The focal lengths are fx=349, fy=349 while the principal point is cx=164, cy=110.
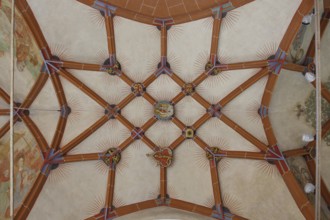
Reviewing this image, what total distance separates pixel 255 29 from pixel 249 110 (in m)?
2.94

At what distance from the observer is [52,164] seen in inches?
484

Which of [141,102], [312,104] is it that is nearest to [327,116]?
[312,104]

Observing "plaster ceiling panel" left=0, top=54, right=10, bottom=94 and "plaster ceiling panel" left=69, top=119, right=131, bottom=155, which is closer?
"plaster ceiling panel" left=0, top=54, right=10, bottom=94

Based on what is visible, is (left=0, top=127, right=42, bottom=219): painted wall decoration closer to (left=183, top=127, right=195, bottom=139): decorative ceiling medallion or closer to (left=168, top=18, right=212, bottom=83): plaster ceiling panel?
(left=183, top=127, right=195, bottom=139): decorative ceiling medallion

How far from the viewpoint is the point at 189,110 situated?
43.9 ft

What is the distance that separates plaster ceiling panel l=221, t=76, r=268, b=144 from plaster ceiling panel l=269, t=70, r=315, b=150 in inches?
18.6

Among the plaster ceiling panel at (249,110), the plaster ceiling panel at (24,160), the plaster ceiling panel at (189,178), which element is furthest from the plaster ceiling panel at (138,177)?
the plaster ceiling panel at (249,110)

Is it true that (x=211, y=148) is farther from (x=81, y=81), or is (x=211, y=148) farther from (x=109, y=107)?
(x=81, y=81)

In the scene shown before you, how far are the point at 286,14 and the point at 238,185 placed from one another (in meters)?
6.11

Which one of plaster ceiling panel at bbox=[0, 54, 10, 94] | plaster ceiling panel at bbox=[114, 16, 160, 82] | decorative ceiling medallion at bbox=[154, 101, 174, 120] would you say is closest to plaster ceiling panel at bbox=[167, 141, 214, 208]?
decorative ceiling medallion at bbox=[154, 101, 174, 120]

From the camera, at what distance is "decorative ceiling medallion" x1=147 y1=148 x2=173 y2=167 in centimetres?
1328

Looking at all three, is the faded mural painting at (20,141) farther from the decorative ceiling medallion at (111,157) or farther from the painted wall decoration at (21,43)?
the decorative ceiling medallion at (111,157)

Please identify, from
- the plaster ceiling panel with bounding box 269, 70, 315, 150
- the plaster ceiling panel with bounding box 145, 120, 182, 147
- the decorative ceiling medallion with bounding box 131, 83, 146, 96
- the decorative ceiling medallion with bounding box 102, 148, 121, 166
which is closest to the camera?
the plaster ceiling panel with bounding box 269, 70, 315, 150

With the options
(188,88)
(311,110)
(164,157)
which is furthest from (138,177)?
(311,110)
